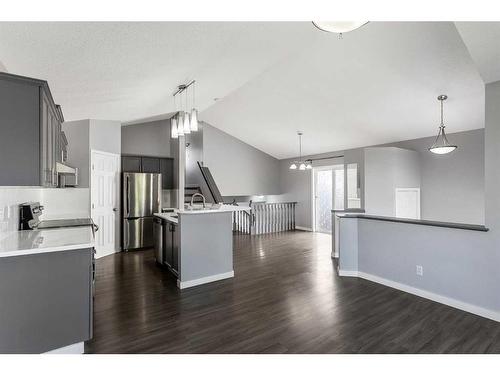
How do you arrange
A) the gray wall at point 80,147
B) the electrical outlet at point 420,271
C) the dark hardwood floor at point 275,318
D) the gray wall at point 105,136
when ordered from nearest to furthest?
the dark hardwood floor at point 275,318 < the electrical outlet at point 420,271 < the gray wall at point 80,147 < the gray wall at point 105,136

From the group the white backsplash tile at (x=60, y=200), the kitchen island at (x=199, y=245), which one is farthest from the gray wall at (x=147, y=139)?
the kitchen island at (x=199, y=245)

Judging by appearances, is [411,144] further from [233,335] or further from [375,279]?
[233,335]

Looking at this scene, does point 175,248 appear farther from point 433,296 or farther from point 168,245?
point 433,296

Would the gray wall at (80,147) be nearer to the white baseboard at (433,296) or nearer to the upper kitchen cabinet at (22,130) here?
the upper kitchen cabinet at (22,130)

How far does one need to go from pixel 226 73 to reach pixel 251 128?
356 cm

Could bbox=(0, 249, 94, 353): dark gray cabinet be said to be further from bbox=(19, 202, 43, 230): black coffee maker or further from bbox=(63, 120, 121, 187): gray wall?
bbox=(63, 120, 121, 187): gray wall

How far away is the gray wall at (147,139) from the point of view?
6.24m

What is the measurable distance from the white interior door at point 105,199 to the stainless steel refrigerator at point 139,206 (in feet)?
0.53

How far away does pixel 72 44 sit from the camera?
69.9 inches

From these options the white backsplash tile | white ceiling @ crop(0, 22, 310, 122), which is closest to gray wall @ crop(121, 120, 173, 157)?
the white backsplash tile

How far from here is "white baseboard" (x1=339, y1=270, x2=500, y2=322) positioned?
2.62 m

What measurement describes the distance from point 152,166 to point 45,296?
450 cm

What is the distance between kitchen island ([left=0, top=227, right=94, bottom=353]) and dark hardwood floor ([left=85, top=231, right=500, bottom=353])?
0.96ft
